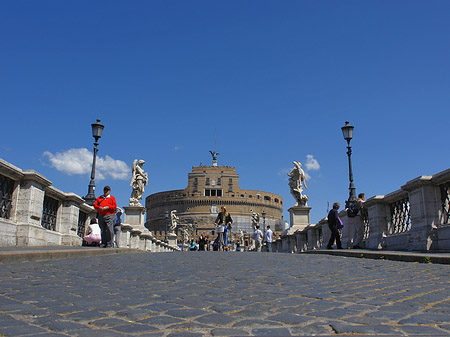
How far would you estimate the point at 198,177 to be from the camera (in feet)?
343

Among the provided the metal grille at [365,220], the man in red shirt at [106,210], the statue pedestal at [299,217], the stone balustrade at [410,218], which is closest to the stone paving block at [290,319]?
the stone balustrade at [410,218]

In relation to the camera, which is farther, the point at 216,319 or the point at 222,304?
the point at 222,304

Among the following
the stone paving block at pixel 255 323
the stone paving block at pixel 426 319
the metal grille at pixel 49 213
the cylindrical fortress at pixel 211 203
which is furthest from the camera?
the cylindrical fortress at pixel 211 203

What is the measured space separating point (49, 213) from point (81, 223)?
297 centimetres

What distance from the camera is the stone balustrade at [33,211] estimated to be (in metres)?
9.29

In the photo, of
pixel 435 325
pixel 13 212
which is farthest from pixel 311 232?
pixel 435 325

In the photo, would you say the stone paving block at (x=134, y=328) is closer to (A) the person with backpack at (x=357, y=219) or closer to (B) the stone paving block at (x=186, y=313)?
(B) the stone paving block at (x=186, y=313)

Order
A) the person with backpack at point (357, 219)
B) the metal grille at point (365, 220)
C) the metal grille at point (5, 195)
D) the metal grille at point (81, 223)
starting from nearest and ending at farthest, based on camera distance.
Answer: the metal grille at point (5, 195)
the person with backpack at point (357, 219)
the metal grille at point (365, 220)
the metal grille at point (81, 223)

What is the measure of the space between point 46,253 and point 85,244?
524 centimetres

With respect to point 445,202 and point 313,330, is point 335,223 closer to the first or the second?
point 445,202

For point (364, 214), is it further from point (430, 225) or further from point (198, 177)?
point (198, 177)

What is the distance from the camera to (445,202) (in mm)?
8961

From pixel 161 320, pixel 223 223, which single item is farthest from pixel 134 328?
pixel 223 223

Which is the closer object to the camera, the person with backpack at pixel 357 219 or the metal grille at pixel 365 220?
the person with backpack at pixel 357 219
